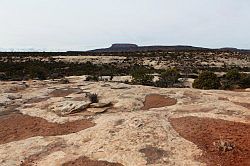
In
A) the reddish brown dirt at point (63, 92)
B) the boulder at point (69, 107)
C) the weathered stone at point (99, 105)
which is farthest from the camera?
the reddish brown dirt at point (63, 92)

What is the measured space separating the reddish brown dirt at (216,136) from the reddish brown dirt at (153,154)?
1.54m

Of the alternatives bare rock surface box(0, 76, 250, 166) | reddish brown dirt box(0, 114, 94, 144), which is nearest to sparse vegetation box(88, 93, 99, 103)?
bare rock surface box(0, 76, 250, 166)

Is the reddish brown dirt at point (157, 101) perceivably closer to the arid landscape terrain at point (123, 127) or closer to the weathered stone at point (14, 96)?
the arid landscape terrain at point (123, 127)

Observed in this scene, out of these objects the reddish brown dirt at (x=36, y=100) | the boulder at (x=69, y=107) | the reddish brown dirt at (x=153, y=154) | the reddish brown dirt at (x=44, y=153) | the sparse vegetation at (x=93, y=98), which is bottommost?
the reddish brown dirt at (x=44, y=153)

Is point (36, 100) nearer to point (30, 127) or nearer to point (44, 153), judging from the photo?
point (30, 127)

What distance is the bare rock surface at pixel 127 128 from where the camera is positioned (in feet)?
51.1

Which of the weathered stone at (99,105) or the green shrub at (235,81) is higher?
the weathered stone at (99,105)

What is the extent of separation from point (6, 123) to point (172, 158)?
1042 centimetres

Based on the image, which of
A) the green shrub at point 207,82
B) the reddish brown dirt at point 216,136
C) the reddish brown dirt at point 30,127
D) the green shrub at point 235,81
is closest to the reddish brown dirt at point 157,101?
the reddish brown dirt at point 216,136

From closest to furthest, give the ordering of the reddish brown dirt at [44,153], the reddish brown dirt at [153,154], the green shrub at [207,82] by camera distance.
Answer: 1. the reddish brown dirt at [153,154]
2. the reddish brown dirt at [44,153]
3. the green shrub at [207,82]

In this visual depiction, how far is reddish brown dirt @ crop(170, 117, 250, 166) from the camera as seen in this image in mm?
15023

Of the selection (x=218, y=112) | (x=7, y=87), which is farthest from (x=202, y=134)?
(x=7, y=87)

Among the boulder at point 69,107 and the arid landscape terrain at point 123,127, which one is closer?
the arid landscape terrain at point 123,127

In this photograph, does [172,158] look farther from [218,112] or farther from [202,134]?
[218,112]
